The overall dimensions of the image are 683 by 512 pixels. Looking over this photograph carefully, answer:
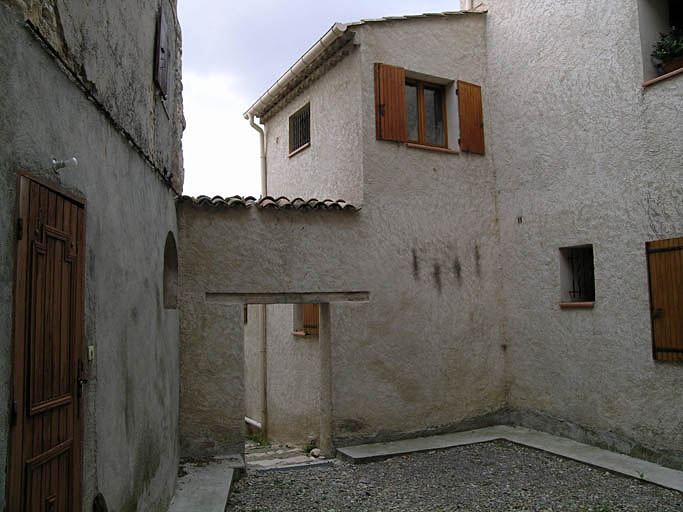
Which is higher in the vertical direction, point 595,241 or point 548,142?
point 548,142

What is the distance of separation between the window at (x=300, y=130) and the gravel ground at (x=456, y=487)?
5.58m

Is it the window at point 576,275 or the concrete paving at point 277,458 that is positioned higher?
the window at point 576,275

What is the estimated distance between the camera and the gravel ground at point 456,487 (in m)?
5.39

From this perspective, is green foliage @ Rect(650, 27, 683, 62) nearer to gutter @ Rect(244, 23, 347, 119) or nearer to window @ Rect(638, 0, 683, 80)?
window @ Rect(638, 0, 683, 80)

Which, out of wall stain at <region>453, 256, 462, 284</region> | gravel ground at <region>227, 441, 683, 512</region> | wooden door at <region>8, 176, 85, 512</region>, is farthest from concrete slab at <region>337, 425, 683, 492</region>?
wooden door at <region>8, 176, 85, 512</region>

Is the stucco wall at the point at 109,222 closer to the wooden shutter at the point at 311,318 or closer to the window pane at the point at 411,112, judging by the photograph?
the wooden shutter at the point at 311,318

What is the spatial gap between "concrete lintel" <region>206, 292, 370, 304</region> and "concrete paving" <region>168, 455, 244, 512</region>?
1.86 metres

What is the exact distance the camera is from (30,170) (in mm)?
2229

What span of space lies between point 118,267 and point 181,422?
363 cm

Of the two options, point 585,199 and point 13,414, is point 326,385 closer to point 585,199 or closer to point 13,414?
point 585,199

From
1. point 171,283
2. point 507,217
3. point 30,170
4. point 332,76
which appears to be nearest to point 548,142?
point 507,217

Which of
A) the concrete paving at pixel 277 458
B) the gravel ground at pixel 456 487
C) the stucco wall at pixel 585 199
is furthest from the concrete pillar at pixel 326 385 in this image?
the stucco wall at pixel 585 199

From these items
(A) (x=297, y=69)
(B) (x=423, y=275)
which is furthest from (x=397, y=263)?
(A) (x=297, y=69)

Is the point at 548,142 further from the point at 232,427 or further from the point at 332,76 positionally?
the point at 232,427
